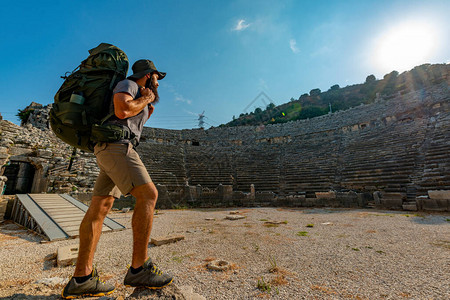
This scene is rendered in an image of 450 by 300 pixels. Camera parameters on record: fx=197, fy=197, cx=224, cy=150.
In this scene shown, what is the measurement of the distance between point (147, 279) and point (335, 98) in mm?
61785

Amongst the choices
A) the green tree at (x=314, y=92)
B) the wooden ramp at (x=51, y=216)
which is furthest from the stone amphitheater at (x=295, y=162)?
the green tree at (x=314, y=92)

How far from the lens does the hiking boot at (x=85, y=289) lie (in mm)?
1476

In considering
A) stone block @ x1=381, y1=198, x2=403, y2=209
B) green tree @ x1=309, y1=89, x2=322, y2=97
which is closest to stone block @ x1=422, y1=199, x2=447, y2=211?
stone block @ x1=381, y1=198, x2=403, y2=209

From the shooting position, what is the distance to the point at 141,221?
1599 millimetres

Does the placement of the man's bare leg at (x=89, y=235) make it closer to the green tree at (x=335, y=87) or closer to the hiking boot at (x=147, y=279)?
the hiking boot at (x=147, y=279)

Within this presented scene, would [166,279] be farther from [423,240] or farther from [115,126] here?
[423,240]

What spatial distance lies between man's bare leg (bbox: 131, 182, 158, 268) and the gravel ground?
41cm

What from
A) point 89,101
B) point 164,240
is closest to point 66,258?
point 164,240

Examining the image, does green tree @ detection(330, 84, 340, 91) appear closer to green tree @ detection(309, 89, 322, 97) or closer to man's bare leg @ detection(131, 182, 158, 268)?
green tree @ detection(309, 89, 322, 97)

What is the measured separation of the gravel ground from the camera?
1.80 m

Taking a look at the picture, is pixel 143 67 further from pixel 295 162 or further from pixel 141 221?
pixel 295 162

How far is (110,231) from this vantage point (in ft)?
15.2

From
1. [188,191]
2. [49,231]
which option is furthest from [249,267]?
[188,191]

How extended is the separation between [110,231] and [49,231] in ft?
3.70
